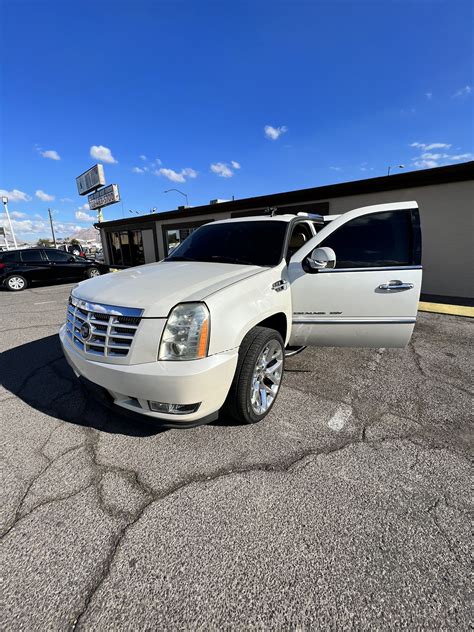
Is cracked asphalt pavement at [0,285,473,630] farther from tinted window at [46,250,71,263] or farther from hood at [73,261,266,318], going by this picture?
tinted window at [46,250,71,263]

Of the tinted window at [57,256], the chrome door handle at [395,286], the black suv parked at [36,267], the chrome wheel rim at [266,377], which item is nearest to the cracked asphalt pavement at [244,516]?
the chrome wheel rim at [266,377]

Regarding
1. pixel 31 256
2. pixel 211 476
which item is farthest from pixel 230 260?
pixel 31 256

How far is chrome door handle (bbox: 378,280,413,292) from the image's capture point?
285 cm

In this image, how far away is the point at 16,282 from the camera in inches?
427

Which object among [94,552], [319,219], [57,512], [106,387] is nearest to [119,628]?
[94,552]

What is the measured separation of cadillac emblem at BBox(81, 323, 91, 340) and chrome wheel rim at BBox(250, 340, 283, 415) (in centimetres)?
135

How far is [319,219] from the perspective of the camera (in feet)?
12.8

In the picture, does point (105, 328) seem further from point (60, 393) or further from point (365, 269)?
point (365, 269)

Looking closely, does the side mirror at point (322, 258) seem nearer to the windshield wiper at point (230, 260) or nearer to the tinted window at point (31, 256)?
the windshield wiper at point (230, 260)

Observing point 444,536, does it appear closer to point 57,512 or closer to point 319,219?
point 57,512

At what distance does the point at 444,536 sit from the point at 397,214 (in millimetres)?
2777

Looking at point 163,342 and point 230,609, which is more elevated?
point 163,342

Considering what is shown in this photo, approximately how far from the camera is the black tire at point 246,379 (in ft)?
7.49

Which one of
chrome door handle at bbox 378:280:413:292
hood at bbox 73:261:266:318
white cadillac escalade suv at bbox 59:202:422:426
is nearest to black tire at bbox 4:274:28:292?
white cadillac escalade suv at bbox 59:202:422:426
